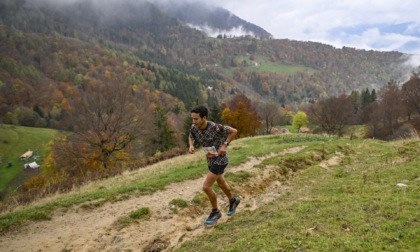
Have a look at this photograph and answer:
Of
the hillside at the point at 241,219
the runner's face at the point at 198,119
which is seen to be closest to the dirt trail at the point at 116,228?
the hillside at the point at 241,219

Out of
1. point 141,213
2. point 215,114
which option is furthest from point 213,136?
point 215,114

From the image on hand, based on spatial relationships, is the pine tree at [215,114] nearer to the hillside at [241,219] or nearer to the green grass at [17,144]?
the hillside at [241,219]

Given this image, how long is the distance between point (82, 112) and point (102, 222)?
2184cm

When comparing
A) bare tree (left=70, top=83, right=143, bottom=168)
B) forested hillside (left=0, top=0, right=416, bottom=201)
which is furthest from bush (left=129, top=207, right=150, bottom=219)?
bare tree (left=70, top=83, right=143, bottom=168)

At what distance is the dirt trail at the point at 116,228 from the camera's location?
197 inches

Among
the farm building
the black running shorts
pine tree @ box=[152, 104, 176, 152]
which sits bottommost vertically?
the farm building

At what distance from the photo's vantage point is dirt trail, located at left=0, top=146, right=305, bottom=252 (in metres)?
5.00

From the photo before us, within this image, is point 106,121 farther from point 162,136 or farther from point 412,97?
point 412,97

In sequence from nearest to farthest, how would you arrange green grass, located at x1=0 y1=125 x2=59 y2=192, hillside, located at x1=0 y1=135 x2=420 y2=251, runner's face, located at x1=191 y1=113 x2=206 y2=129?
hillside, located at x1=0 y1=135 x2=420 y2=251 → runner's face, located at x1=191 y1=113 x2=206 y2=129 → green grass, located at x1=0 y1=125 x2=59 y2=192

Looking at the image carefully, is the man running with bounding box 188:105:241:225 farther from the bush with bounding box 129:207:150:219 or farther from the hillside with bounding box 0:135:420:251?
the bush with bounding box 129:207:150:219

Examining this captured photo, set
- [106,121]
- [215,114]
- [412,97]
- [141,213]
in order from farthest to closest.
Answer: [412,97], [215,114], [106,121], [141,213]

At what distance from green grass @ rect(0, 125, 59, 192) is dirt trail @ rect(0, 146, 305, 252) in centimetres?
7284

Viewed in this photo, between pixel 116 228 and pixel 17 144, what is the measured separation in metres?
99.0

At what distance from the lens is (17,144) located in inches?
3019
